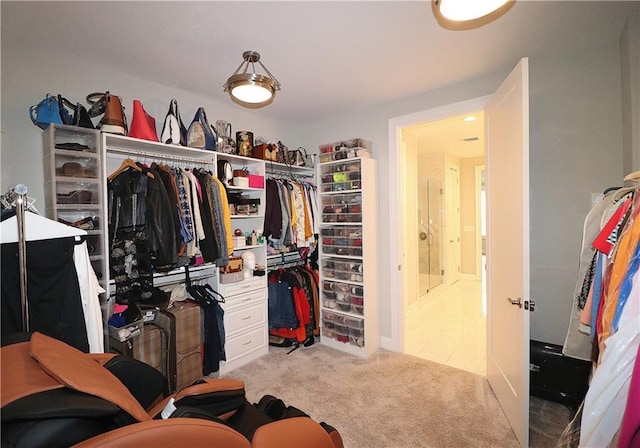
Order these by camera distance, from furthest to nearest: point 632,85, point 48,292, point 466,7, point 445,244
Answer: point 445,244, point 632,85, point 48,292, point 466,7

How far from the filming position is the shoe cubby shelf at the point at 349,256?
115 inches

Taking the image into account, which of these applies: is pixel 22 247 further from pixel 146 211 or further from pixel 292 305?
pixel 292 305

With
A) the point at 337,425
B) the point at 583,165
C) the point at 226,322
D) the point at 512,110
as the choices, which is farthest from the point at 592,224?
the point at 226,322

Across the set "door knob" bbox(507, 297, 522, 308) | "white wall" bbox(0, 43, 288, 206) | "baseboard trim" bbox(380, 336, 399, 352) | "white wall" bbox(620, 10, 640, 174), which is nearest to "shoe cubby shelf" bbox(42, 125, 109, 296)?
"white wall" bbox(0, 43, 288, 206)

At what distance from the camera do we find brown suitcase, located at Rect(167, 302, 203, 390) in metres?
2.23

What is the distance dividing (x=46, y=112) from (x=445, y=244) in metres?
5.69

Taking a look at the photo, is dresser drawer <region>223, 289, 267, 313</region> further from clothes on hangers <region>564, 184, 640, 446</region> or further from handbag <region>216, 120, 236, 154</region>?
clothes on hangers <region>564, 184, 640, 446</region>

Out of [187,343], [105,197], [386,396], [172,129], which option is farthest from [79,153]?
[386,396]

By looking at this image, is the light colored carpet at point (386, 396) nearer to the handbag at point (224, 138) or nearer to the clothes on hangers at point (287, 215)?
the clothes on hangers at point (287, 215)

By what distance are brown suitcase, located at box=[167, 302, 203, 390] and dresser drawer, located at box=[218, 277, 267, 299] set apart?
1.03 feet

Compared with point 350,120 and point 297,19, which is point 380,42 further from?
point 350,120

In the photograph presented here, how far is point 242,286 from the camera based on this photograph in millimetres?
2779

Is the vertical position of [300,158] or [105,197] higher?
[300,158]

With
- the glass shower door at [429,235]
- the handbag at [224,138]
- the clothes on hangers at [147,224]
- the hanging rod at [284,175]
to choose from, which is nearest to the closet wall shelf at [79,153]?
the clothes on hangers at [147,224]
